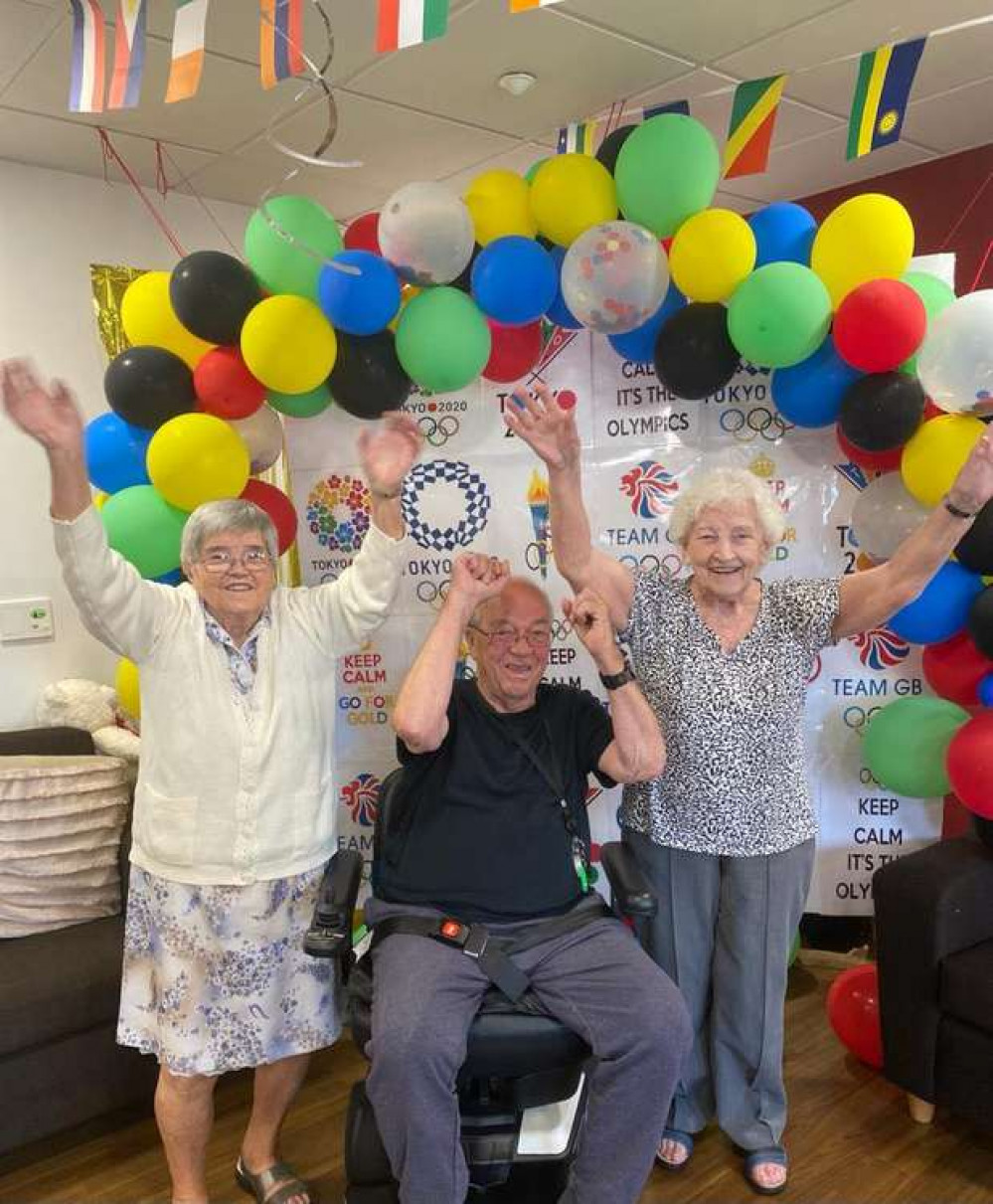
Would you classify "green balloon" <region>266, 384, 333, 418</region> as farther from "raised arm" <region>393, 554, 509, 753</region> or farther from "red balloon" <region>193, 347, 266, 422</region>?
"raised arm" <region>393, 554, 509, 753</region>

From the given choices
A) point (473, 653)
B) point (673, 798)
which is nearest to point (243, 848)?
point (473, 653)

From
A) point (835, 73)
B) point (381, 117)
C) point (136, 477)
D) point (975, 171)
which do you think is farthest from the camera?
point (975, 171)

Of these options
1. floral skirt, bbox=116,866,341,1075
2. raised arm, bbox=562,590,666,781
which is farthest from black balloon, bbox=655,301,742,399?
floral skirt, bbox=116,866,341,1075

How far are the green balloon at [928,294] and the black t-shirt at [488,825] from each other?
1037mm

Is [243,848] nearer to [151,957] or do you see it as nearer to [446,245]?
[151,957]

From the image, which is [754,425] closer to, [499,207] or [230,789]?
[499,207]

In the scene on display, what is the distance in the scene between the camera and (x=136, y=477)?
7.82 feet

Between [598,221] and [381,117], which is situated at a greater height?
[381,117]

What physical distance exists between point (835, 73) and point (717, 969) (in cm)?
229

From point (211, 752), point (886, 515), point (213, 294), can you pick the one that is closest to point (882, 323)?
point (886, 515)

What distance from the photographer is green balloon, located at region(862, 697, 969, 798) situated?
227 centimetres

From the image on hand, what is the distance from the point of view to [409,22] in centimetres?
149

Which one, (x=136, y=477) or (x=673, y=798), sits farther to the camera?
(x=136, y=477)

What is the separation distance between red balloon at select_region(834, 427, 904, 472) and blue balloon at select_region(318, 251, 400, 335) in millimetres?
1092
